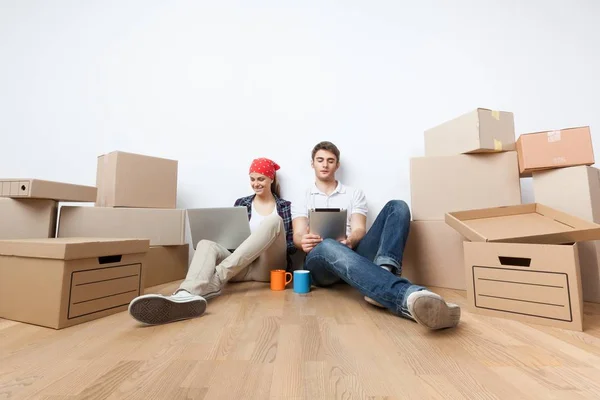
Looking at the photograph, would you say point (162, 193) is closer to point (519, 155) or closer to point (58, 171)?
point (58, 171)

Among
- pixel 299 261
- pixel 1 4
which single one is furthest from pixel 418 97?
pixel 1 4

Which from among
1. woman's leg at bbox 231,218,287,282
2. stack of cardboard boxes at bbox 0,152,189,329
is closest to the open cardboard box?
woman's leg at bbox 231,218,287,282

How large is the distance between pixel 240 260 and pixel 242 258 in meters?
0.01

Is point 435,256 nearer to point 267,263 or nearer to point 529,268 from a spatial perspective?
point 529,268

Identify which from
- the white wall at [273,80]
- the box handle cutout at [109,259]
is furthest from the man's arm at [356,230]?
the box handle cutout at [109,259]

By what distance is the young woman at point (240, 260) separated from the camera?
925 mm

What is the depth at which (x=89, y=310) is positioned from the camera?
3.21 ft

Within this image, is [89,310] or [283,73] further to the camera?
[283,73]

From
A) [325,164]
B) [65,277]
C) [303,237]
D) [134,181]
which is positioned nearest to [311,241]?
[303,237]

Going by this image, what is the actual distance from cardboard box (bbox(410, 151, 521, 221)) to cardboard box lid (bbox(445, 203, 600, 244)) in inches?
8.7

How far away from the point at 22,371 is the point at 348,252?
3.06 ft

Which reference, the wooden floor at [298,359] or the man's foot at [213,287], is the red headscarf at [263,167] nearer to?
the man's foot at [213,287]

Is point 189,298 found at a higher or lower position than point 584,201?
lower

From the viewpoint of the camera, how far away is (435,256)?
1504mm
